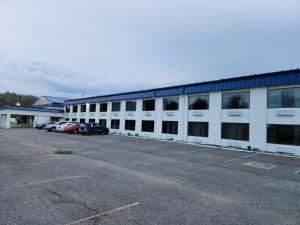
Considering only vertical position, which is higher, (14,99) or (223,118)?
(14,99)

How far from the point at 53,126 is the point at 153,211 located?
37095 mm

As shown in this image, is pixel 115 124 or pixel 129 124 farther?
pixel 115 124

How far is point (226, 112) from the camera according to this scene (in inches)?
915

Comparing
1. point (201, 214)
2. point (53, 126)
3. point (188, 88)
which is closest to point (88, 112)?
point (53, 126)

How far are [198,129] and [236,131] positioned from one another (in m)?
4.53

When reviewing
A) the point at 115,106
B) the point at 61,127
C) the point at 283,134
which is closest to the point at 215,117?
the point at 283,134

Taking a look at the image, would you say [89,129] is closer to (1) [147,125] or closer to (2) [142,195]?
(1) [147,125]

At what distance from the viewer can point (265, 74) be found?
20500 mm

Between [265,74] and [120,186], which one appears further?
[265,74]

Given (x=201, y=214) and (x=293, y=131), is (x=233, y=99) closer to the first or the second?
(x=293, y=131)

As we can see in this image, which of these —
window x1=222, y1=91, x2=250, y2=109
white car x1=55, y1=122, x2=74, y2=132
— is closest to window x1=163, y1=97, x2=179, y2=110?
window x1=222, y1=91, x2=250, y2=109

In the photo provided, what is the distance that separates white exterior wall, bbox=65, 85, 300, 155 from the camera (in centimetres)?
1933

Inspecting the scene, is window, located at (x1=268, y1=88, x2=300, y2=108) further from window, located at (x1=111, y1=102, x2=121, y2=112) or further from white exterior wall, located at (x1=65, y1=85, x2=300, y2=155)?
window, located at (x1=111, y1=102, x2=121, y2=112)

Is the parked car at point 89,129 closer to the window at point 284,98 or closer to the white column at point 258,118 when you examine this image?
the white column at point 258,118
